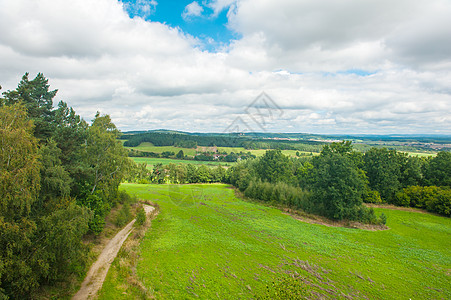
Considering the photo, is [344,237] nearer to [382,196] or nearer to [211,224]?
[211,224]

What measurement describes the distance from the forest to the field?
5.82m

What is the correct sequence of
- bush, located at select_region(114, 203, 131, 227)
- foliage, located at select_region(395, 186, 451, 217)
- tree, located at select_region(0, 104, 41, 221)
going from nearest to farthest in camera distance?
tree, located at select_region(0, 104, 41, 221)
bush, located at select_region(114, 203, 131, 227)
foliage, located at select_region(395, 186, 451, 217)

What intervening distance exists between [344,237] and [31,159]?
39083mm

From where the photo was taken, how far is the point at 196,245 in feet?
91.2

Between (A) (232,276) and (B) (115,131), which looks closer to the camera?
(A) (232,276)

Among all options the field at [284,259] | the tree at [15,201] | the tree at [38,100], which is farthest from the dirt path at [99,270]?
the tree at [38,100]

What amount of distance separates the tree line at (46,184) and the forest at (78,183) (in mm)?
72

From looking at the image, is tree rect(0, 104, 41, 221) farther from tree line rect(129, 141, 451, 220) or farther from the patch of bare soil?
tree line rect(129, 141, 451, 220)

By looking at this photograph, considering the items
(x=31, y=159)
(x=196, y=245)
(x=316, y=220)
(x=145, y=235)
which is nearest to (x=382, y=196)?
(x=316, y=220)

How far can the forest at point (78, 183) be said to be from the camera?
13102 mm

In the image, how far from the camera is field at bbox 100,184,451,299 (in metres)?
18.6

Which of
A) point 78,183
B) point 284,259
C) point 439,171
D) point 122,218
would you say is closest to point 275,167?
point 439,171

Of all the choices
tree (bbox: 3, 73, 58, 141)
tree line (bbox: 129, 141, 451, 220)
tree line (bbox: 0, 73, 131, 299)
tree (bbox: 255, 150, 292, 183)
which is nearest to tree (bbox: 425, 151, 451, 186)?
tree line (bbox: 129, 141, 451, 220)

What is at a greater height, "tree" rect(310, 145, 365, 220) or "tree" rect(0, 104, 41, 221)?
"tree" rect(0, 104, 41, 221)
